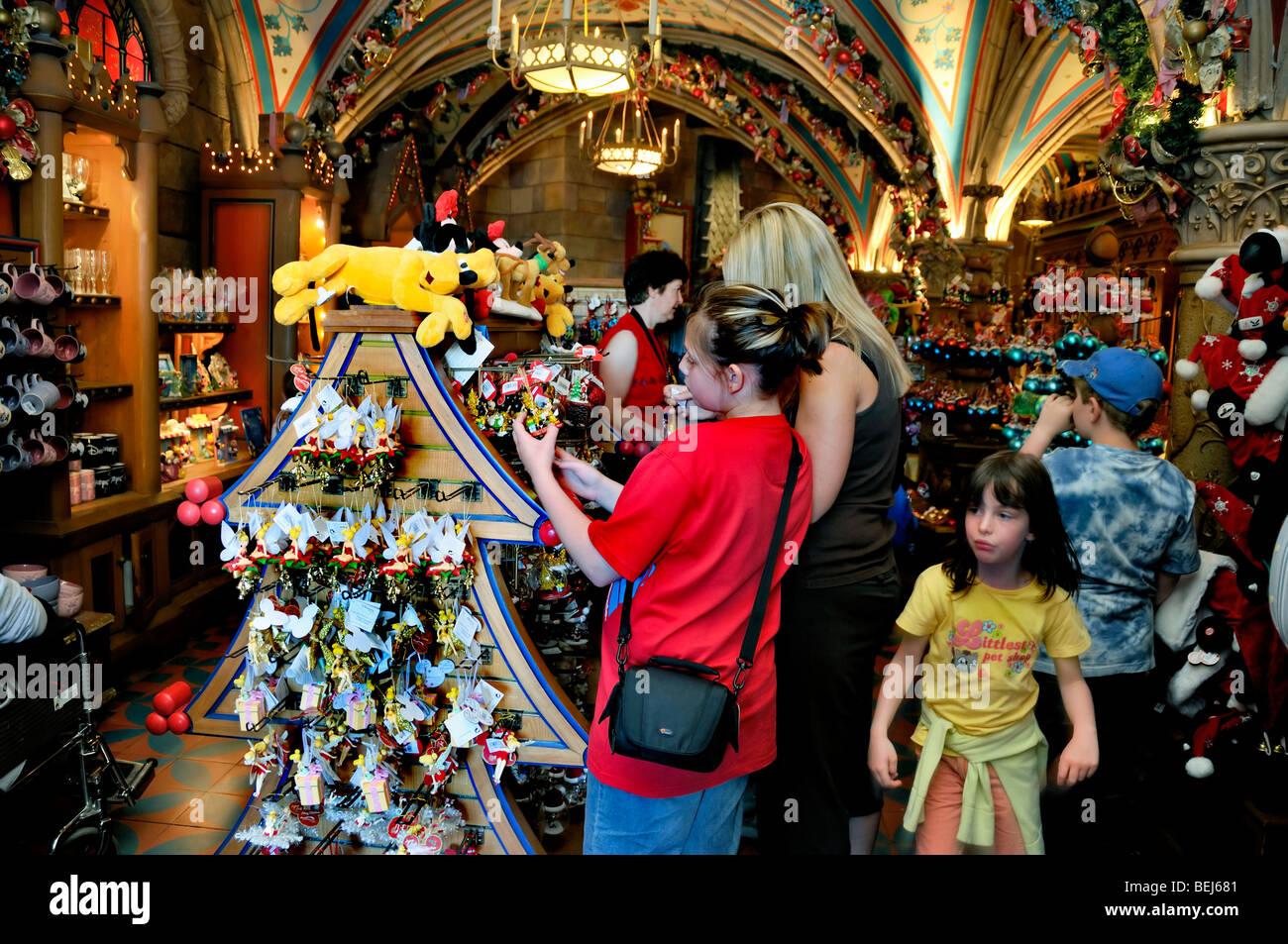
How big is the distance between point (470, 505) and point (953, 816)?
1.38 meters

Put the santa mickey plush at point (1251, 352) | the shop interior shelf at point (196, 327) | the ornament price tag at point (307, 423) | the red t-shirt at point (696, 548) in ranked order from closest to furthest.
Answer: the red t-shirt at point (696, 548)
the ornament price tag at point (307, 423)
the santa mickey plush at point (1251, 352)
the shop interior shelf at point (196, 327)

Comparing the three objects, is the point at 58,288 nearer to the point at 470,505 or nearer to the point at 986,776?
the point at 470,505

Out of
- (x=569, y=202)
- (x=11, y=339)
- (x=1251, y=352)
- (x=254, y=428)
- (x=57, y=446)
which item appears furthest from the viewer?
(x=569, y=202)

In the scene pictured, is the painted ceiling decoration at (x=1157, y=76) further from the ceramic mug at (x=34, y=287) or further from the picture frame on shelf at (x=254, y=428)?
the picture frame on shelf at (x=254, y=428)

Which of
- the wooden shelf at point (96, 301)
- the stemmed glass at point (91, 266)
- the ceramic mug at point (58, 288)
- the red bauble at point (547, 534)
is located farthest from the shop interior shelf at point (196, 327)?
the red bauble at point (547, 534)

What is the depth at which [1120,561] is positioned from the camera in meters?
2.51

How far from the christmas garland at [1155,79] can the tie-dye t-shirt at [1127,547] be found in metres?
1.80

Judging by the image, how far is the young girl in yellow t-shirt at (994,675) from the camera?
2.10 metres

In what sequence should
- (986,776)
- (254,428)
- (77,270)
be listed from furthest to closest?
1. (254,428)
2. (77,270)
3. (986,776)

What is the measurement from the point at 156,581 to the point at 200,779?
169cm

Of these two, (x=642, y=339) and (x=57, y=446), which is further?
(x=57, y=446)

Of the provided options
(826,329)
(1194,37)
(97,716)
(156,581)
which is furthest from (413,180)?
(826,329)

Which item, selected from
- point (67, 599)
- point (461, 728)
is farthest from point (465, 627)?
point (67, 599)

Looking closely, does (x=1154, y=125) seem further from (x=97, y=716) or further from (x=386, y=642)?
(x=97, y=716)
